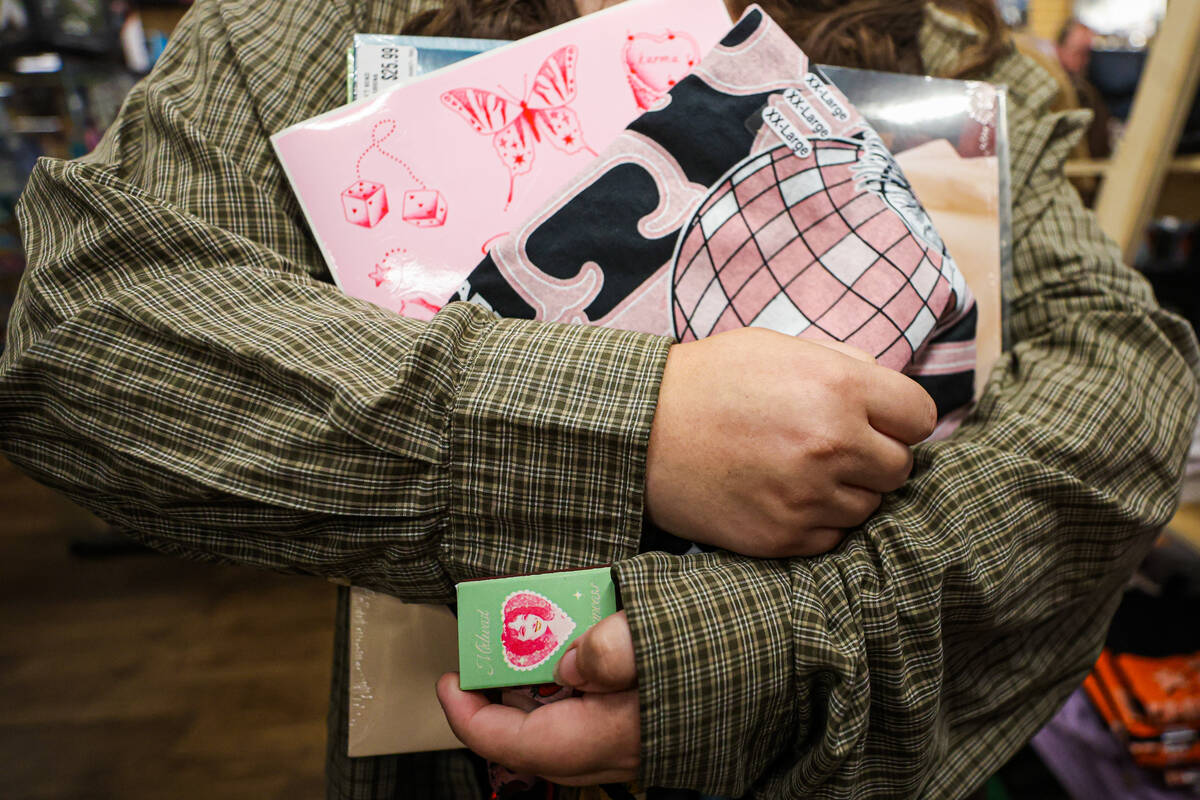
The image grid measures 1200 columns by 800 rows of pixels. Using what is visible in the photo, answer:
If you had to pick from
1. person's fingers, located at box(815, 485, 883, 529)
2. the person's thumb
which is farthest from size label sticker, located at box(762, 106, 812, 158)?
the person's thumb

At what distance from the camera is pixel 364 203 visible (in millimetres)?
545

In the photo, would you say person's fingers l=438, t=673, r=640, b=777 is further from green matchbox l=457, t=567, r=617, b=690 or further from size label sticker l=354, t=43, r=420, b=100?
size label sticker l=354, t=43, r=420, b=100

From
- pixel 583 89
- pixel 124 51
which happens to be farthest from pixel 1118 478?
pixel 124 51

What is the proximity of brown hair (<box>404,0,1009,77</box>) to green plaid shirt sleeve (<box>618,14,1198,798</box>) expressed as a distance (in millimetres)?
126

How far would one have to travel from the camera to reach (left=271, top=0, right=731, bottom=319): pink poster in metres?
0.54

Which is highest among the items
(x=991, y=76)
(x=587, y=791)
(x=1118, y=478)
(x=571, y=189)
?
(x=991, y=76)

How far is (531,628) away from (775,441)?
18cm

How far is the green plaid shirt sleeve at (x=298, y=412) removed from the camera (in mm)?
417

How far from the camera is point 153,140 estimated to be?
0.52 m

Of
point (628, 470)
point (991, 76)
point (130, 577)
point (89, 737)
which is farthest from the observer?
point (130, 577)

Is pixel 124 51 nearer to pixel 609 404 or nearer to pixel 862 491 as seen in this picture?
pixel 609 404

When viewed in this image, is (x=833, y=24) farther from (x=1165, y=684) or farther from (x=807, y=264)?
(x=1165, y=684)

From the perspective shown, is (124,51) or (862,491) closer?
(862,491)

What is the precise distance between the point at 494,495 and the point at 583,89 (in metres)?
0.36
